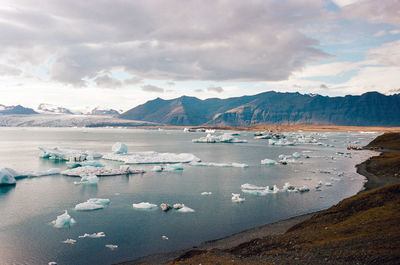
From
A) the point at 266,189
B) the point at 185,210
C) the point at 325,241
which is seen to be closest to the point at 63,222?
the point at 185,210

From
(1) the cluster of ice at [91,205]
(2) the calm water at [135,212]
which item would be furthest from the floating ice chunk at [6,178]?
(1) the cluster of ice at [91,205]

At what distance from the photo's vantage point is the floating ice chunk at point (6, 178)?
2542 centimetres

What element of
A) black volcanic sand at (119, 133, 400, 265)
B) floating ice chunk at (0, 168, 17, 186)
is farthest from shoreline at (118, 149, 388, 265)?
floating ice chunk at (0, 168, 17, 186)

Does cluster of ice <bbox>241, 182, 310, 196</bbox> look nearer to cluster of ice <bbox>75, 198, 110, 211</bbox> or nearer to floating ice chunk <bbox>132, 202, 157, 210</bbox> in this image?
floating ice chunk <bbox>132, 202, 157, 210</bbox>

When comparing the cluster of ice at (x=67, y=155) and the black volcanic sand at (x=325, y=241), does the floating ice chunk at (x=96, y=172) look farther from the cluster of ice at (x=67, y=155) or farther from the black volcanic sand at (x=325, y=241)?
the black volcanic sand at (x=325, y=241)

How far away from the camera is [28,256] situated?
12.2 m

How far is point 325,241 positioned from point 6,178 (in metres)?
26.5

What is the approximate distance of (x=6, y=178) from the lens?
25.7 meters

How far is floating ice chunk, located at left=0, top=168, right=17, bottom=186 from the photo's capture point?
2542cm

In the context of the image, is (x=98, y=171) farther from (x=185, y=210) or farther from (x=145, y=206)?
(x=185, y=210)

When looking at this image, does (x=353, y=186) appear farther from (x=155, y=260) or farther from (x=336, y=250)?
(x=155, y=260)

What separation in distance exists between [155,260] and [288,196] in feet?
45.4

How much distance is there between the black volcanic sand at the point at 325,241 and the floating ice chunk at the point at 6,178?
793 inches

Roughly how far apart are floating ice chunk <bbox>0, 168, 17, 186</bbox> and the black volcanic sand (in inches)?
793
